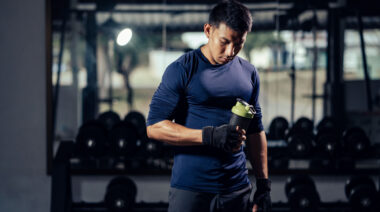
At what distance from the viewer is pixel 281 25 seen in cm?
351

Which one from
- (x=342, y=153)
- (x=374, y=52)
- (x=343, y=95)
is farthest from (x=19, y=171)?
(x=374, y=52)

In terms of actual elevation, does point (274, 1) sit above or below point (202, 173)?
above

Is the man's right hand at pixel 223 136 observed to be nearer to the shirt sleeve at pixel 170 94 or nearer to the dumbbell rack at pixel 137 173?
the shirt sleeve at pixel 170 94

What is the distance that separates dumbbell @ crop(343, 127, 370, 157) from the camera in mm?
2764

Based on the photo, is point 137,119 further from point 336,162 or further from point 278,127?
point 336,162

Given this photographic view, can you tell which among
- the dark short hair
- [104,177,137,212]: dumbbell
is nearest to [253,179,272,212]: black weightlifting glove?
the dark short hair

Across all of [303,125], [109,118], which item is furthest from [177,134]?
[303,125]

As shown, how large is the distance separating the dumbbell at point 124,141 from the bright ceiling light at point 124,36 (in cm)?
94

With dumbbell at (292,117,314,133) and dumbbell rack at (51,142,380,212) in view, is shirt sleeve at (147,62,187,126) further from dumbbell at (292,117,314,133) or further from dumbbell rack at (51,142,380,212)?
dumbbell at (292,117,314,133)

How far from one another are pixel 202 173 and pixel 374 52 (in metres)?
2.64

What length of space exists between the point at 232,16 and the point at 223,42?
86 millimetres

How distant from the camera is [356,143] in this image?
9.13 ft

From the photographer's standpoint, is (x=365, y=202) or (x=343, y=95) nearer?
(x=365, y=202)

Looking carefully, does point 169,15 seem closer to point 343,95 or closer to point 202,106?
point 343,95
